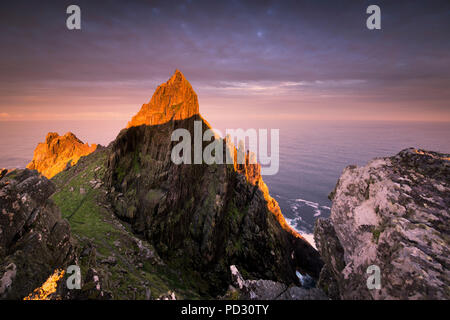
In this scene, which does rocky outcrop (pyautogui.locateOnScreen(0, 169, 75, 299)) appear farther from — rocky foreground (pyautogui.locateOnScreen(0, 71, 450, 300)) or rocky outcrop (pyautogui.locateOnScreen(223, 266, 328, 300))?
rocky outcrop (pyautogui.locateOnScreen(223, 266, 328, 300))

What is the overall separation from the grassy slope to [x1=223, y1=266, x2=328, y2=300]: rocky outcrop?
9676 mm

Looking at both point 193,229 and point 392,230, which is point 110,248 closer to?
point 193,229

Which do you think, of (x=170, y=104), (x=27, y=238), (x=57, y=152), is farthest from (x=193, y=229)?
(x=57, y=152)

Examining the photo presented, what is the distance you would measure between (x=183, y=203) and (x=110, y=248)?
535 inches

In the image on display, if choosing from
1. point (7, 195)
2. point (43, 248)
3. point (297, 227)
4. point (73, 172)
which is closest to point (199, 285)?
point (43, 248)

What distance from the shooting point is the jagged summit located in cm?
3609

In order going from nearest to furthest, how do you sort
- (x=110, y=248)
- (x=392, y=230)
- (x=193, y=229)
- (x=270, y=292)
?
(x=392, y=230)
(x=270, y=292)
(x=110, y=248)
(x=193, y=229)

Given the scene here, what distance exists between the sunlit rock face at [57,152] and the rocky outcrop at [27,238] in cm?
5835

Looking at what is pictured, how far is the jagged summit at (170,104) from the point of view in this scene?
3609 cm

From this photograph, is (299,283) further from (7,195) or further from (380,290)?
(7,195)

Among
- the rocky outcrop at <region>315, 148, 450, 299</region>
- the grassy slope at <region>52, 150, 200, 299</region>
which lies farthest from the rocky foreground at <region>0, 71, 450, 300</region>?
the grassy slope at <region>52, 150, 200, 299</region>

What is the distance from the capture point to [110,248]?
77.5 ft

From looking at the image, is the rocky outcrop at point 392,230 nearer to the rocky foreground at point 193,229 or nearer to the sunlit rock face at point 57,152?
the rocky foreground at point 193,229
